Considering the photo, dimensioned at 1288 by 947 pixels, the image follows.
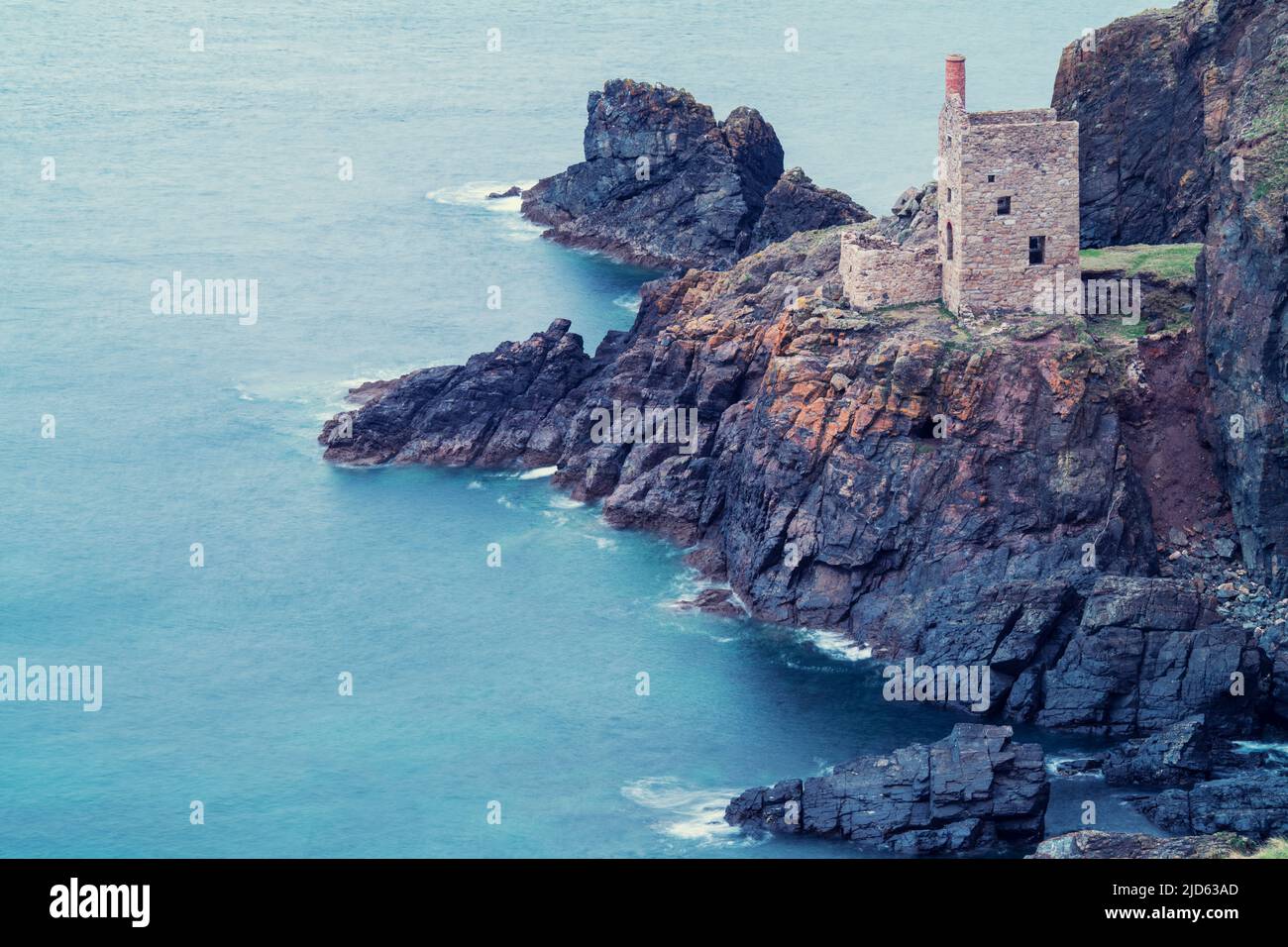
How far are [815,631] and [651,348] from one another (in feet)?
77.0

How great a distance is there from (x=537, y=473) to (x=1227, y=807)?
4877cm

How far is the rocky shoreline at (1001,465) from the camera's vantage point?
9125 centimetres

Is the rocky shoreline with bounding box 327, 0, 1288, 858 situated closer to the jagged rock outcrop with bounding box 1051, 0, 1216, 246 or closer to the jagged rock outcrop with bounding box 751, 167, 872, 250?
the jagged rock outcrop with bounding box 1051, 0, 1216, 246

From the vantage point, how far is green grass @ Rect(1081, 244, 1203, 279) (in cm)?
11256

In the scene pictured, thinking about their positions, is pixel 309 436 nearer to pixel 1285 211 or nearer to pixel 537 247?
pixel 537 247

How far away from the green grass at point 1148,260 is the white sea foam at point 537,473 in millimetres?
29138

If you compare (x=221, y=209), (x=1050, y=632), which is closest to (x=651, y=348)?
(x=1050, y=632)

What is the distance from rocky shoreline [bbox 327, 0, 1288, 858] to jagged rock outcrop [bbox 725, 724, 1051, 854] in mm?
101

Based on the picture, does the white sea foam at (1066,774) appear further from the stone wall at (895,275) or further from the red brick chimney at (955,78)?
the red brick chimney at (955,78)

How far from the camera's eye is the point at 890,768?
296 feet

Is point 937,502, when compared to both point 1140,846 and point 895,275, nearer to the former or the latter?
point 895,275

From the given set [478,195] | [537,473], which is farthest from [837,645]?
[478,195]

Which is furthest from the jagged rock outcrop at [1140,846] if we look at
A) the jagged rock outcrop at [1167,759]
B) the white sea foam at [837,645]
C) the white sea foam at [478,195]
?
the white sea foam at [478,195]

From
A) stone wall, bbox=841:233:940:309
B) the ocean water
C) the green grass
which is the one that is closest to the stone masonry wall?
stone wall, bbox=841:233:940:309
